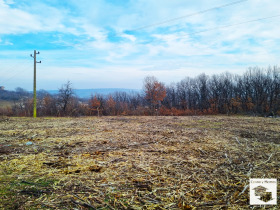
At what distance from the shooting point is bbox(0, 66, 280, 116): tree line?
102ft

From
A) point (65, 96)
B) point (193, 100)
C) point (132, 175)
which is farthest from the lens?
point (193, 100)

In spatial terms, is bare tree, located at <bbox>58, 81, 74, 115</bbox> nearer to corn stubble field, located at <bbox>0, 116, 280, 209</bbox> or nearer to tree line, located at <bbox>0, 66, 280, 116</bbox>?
tree line, located at <bbox>0, 66, 280, 116</bbox>

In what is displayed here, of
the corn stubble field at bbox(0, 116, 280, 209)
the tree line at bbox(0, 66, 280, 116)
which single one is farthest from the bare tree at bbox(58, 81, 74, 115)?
the corn stubble field at bbox(0, 116, 280, 209)

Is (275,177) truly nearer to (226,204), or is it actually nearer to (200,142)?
(226,204)

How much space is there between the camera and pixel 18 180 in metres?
2.75

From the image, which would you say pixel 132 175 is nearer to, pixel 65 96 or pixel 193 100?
pixel 65 96

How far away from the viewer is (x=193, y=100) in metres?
49.3

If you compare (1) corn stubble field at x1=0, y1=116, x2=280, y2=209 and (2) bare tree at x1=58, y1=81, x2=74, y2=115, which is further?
(2) bare tree at x1=58, y1=81, x2=74, y2=115

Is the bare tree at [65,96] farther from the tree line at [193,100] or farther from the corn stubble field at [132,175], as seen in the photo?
the corn stubble field at [132,175]

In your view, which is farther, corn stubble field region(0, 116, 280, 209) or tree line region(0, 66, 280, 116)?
tree line region(0, 66, 280, 116)

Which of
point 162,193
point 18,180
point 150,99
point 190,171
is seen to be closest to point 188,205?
point 162,193

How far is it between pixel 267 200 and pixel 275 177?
822mm

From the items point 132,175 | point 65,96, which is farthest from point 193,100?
point 132,175

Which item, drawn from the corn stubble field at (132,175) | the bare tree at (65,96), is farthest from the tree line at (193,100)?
the corn stubble field at (132,175)
